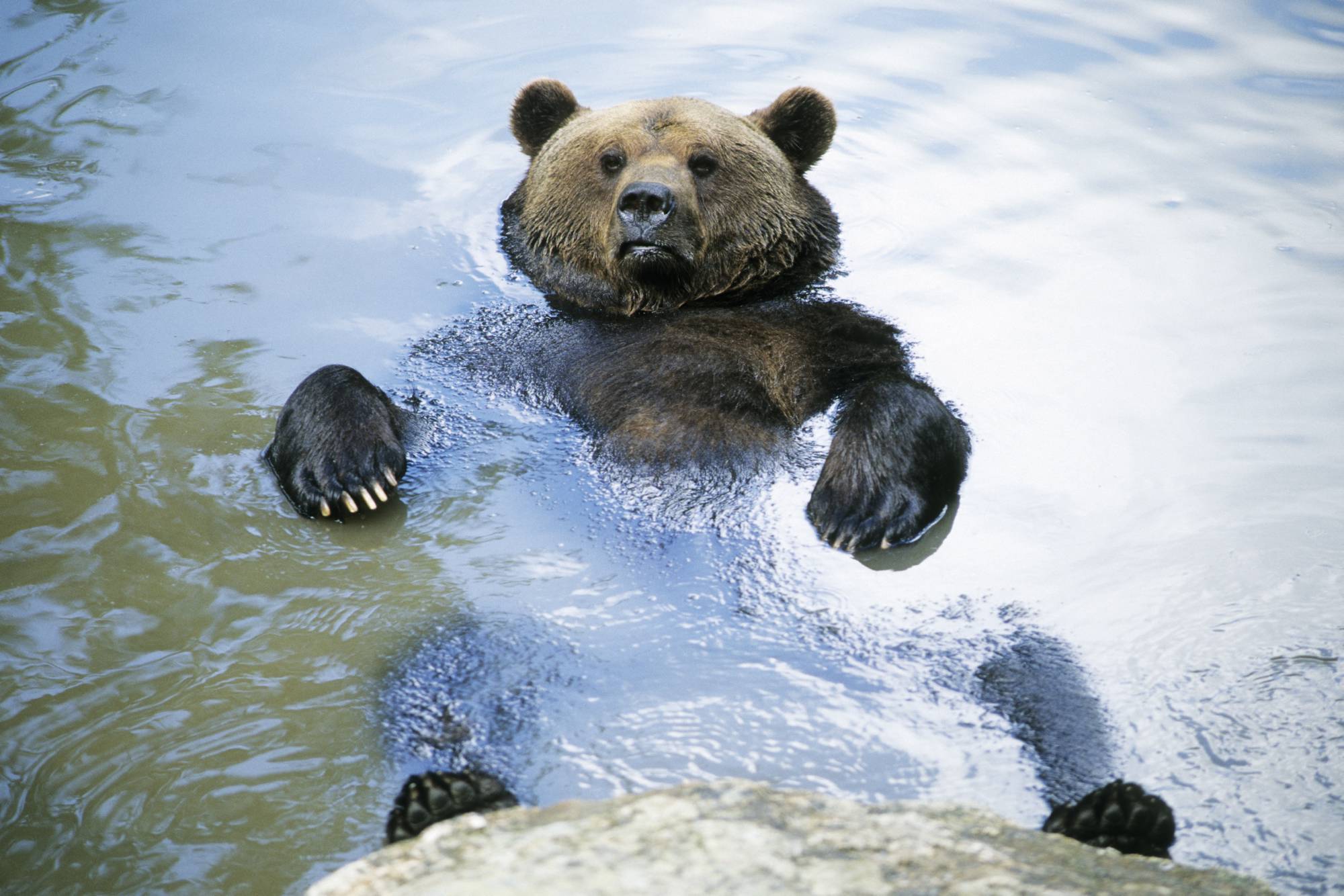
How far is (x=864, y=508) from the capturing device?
179 inches

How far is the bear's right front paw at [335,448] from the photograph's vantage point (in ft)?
15.3

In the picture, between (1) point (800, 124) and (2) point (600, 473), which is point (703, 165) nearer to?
(1) point (800, 124)

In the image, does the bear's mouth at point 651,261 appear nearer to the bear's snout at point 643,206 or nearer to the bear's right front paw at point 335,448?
the bear's snout at point 643,206

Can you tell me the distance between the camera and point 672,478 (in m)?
4.70

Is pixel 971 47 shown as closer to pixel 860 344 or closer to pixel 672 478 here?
pixel 860 344

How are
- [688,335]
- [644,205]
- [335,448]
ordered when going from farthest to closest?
1. [688,335]
2. [644,205]
3. [335,448]

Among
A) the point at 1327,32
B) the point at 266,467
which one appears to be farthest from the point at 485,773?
the point at 1327,32

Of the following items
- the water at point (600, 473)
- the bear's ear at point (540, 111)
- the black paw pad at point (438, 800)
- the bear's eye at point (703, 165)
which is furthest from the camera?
the bear's ear at point (540, 111)

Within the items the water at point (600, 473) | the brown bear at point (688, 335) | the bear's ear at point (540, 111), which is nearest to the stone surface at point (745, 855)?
the water at point (600, 473)

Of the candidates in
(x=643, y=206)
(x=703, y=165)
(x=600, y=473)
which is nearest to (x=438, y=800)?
(x=600, y=473)

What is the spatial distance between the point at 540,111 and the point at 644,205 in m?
1.67

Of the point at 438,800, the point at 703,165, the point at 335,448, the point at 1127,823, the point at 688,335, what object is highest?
the point at 703,165

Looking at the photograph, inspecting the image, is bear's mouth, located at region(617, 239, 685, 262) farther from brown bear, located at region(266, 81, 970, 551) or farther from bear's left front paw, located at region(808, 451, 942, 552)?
bear's left front paw, located at region(808, 451, 942, 552)

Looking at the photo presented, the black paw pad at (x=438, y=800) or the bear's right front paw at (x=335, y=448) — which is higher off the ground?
the bear's right front paw at (x=335, y=448)
